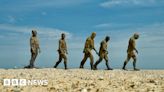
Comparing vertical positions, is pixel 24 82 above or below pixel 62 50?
below

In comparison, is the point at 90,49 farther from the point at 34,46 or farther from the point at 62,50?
the point at 34,46

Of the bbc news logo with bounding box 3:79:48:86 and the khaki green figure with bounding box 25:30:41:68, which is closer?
the bbc news logo with bounding box 3:79:48:86

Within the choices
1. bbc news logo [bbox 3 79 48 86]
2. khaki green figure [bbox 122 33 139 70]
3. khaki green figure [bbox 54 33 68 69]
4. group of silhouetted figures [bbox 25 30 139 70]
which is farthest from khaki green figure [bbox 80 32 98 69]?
bbc news logo [bbox 3 79 48 86]

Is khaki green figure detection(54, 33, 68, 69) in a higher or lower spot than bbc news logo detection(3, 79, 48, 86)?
higher

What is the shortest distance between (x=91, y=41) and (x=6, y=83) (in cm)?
1498

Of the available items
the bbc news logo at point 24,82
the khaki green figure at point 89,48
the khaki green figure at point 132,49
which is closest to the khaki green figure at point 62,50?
the khaki green figure at point 89,48

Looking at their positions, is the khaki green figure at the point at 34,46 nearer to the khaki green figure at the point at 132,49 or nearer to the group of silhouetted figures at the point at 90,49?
the group of silhouetted figures at the point at 90,49

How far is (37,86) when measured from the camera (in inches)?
527

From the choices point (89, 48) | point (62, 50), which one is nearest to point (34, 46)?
point (62, 50)

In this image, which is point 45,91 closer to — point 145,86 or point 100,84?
point 100,84

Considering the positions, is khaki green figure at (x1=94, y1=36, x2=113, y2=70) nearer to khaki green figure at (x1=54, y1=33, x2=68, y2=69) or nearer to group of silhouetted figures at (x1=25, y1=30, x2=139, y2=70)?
group of silhouetted figures at (x1=25, y1=30, x2=139, y2=70)

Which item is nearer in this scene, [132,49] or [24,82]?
[24,82]

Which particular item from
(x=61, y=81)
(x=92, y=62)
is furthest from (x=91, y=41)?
(x=61, y=81)

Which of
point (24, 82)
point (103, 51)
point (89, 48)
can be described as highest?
point (89, 48)
